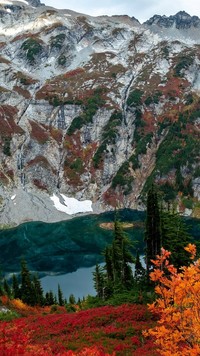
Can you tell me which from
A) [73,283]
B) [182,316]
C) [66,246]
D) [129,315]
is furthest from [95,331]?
[66,246]

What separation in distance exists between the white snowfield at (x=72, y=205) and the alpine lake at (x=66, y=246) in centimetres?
618

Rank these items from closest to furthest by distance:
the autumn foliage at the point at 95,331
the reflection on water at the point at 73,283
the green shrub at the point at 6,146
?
the autumn foliage at the point at 95,331 < the reflection on water at the point at 73,283 < the green shrub at the point at 6,146

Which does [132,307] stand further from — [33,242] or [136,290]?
[33,242]

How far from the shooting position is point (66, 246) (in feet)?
435

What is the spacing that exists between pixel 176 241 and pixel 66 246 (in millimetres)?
80907

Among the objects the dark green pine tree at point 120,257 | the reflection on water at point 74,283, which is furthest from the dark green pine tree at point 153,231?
the reflection on water at point 74,283

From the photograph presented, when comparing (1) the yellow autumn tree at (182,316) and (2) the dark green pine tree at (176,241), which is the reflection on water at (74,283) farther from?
(1) the yellow autumn tree at (182,316)

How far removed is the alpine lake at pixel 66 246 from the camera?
107 meters

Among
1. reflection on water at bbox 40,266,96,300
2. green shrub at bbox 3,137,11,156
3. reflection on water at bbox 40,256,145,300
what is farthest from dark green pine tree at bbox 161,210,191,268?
green shrub at bbox 3,137,11,156

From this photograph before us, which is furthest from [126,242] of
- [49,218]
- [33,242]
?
[49,218]

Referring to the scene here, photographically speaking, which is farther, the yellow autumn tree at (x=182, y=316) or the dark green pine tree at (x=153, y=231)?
the dark green pine tree at (x=153, y=231)

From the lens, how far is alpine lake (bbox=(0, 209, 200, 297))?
107 m

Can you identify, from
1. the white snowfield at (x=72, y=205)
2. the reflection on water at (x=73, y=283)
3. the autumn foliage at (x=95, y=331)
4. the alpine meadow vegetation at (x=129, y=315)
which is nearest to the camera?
the alpine meadow vegetation at (x=129, y=315)

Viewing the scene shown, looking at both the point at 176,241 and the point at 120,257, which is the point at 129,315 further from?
the point at 120,257
